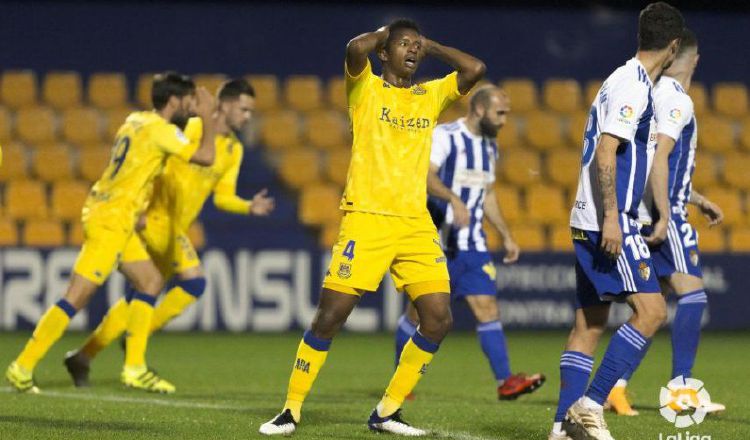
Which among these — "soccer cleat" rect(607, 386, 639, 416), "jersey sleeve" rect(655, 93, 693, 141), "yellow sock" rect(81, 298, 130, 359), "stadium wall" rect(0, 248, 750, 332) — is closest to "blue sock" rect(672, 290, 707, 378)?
"soccer cleat" rect(607, 386, 639, 416)

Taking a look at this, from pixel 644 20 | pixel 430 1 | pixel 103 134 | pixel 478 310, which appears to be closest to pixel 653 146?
pixel 644 20

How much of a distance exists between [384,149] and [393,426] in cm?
133

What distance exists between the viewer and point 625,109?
228 inches

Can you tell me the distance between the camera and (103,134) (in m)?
15.7

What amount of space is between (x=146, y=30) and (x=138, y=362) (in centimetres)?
919

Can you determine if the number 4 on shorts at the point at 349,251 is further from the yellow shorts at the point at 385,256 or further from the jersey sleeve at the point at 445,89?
the jersey sleeve at the point at 445,89

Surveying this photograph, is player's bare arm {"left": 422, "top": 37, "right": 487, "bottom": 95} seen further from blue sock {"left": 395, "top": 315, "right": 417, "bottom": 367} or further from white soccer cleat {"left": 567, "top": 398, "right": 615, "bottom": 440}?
blue sock {"left": 395, "top": 315, "right": 417, "bottom": 367}

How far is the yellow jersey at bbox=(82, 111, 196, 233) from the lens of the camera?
Result: 332 inches

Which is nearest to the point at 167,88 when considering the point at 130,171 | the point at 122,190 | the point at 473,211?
the point at 130,171

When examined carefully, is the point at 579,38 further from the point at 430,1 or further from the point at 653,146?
the point at 653,146

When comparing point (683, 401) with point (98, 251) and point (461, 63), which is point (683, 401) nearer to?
point (461, 63)

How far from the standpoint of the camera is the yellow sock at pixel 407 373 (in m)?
6.48

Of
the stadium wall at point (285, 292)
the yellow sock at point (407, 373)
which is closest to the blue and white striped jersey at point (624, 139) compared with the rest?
the yellow sock at point (407, 373)

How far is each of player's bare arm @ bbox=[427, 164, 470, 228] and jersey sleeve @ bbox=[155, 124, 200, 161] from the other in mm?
1495
